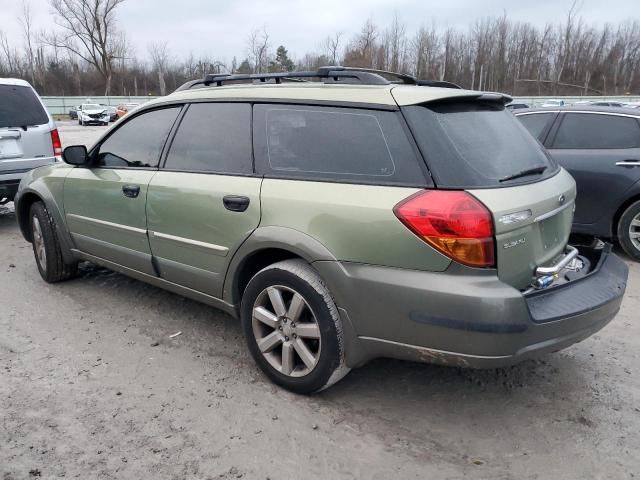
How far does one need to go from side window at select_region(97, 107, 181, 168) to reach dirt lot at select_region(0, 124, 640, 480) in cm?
125

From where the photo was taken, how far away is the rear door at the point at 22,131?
6781 mm

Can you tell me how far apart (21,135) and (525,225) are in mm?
6687

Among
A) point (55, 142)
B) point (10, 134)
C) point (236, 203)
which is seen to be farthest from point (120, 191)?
point (55, 142)

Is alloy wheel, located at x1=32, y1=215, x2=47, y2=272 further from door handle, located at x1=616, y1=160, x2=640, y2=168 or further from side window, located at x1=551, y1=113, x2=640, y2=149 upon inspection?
door handle, located at x1=616, y1=160, x2=640, y2=168

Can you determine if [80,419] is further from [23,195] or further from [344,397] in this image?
[23,195]

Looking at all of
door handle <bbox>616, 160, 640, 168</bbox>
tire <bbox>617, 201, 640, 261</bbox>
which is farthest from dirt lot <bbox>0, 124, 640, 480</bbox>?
door handle <bbox>616, 160, 640, 168</bbox>

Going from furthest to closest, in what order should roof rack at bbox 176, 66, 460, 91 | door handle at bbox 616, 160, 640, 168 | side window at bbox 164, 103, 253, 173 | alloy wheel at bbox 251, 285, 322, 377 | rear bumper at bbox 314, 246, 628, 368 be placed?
door handle at bbox 616, 160, 640, 168
side window at bbox 164, 103, 253, 173
roof rack at bbox 176, 66, 460, 91
alloy wheel at bbox 251, 285, 322, 377
rear bumper at bbox 314, 246, 628, 368

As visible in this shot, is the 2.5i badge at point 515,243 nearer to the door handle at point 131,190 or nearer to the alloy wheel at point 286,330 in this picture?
the alloy wheel at point 286,330

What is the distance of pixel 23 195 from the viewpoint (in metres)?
4.94

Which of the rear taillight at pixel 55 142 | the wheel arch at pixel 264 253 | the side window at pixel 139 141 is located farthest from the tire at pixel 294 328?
the rear taillight at pixel 55 142

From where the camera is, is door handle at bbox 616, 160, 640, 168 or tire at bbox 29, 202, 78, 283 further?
door handle at bbox 616, 160, 640, 168

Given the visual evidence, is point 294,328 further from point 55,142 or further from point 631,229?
point 55,142

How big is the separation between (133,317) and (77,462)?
1739 mm

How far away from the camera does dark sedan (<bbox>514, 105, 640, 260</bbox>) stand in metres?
5.60
